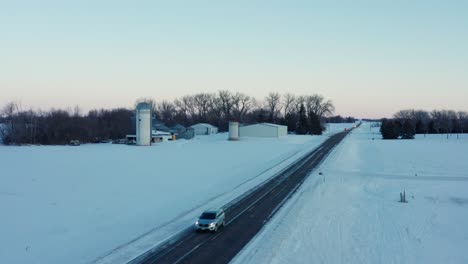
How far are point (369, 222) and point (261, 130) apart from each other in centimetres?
8637

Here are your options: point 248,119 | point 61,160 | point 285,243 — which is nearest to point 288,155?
point 61,160

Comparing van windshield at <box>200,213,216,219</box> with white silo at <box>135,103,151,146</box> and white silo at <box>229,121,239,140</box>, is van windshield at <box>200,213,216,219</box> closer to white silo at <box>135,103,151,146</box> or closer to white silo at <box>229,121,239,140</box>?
white silo at <box>135,103,151,146</box>

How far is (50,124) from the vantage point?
96.5 metres

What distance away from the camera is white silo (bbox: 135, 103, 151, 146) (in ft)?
269

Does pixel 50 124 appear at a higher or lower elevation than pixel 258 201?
higher

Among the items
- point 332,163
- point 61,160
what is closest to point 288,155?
point 332,163

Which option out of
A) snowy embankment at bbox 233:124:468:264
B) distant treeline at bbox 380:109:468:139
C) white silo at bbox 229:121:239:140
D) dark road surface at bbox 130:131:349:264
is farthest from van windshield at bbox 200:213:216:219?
distant treeline at bbox 380:109:468:139

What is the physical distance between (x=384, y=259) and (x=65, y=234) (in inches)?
625

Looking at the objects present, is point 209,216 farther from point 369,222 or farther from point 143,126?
point 143,126

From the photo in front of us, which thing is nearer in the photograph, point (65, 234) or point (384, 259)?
point (384, 259)

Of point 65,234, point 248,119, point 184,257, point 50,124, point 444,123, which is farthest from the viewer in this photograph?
point 248,119

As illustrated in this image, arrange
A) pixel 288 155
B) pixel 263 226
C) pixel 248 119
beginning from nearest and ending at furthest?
pixel 263 226 → pixel 288 155 → pixel 248 119

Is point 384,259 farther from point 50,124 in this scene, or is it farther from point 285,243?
point 50,124

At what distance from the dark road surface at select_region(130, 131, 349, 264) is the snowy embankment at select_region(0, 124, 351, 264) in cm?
114
